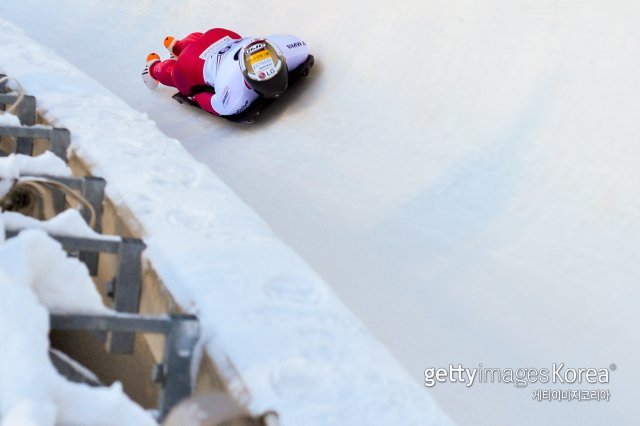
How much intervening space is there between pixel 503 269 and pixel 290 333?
6.60 ft

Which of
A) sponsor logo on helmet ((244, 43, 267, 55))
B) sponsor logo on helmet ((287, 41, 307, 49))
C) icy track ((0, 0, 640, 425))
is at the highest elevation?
sponsor logo on helmet ((287, 41, 307, 49))

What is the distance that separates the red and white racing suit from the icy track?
124 mm

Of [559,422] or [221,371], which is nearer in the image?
[221,371]

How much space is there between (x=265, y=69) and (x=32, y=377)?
3.99m

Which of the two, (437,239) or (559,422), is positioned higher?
(437,239)

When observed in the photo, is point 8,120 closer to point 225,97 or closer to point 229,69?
point 225,97

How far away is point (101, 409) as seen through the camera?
115cm

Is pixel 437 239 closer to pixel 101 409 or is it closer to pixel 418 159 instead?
pixel 418 159

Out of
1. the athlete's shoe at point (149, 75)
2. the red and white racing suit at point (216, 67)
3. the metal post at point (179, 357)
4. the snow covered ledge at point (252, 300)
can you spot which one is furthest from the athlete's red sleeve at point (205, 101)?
the metal post at point (179, 357)

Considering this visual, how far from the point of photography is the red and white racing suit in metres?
5.10

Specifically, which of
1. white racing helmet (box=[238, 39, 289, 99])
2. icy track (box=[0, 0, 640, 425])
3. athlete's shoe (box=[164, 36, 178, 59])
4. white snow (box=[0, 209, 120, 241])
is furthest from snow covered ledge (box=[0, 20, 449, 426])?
athlete's shoe (box=[164, 36, 178, 59])

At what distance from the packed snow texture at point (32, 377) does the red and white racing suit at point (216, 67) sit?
376 cm

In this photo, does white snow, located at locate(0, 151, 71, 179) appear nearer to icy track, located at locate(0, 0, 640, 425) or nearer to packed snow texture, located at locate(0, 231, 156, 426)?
packed snow texture, located at locate(0, 231, 156, 426)

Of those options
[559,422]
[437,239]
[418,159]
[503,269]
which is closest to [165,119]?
[418,159]
